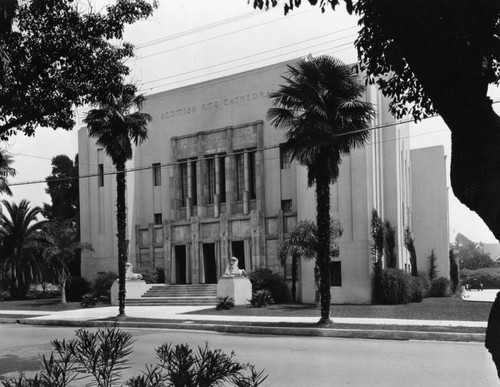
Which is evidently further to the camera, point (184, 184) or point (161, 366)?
point (184, 184)

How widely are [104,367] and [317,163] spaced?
16.4 metres

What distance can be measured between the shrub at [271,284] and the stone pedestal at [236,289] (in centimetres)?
142

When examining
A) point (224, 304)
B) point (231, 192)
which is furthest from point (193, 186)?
point (224, 304)

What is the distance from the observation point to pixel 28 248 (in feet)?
134

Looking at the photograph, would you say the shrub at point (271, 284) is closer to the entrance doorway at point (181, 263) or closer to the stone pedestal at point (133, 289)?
the stone pedestal at point (133, 289)

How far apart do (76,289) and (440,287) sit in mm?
22140

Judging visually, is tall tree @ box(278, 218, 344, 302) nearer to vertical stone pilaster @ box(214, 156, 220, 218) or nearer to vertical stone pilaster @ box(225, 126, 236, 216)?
vertical stone pilaster @ box(225, 126, 236, 216)

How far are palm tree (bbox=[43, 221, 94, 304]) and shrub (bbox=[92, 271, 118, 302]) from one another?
2377 mm

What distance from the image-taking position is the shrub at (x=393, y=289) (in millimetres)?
30234

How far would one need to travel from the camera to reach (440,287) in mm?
38031

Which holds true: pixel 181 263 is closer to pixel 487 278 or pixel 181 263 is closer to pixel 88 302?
pixel 88 302

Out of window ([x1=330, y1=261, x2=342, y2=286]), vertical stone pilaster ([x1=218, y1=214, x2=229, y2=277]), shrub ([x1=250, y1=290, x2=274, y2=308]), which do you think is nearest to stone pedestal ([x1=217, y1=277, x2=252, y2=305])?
shrub ([x1=250, y1=290, x2=274, y2=308])

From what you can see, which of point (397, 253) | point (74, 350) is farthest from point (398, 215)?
point (74, 350)

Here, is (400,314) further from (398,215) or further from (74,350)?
(74,350)
